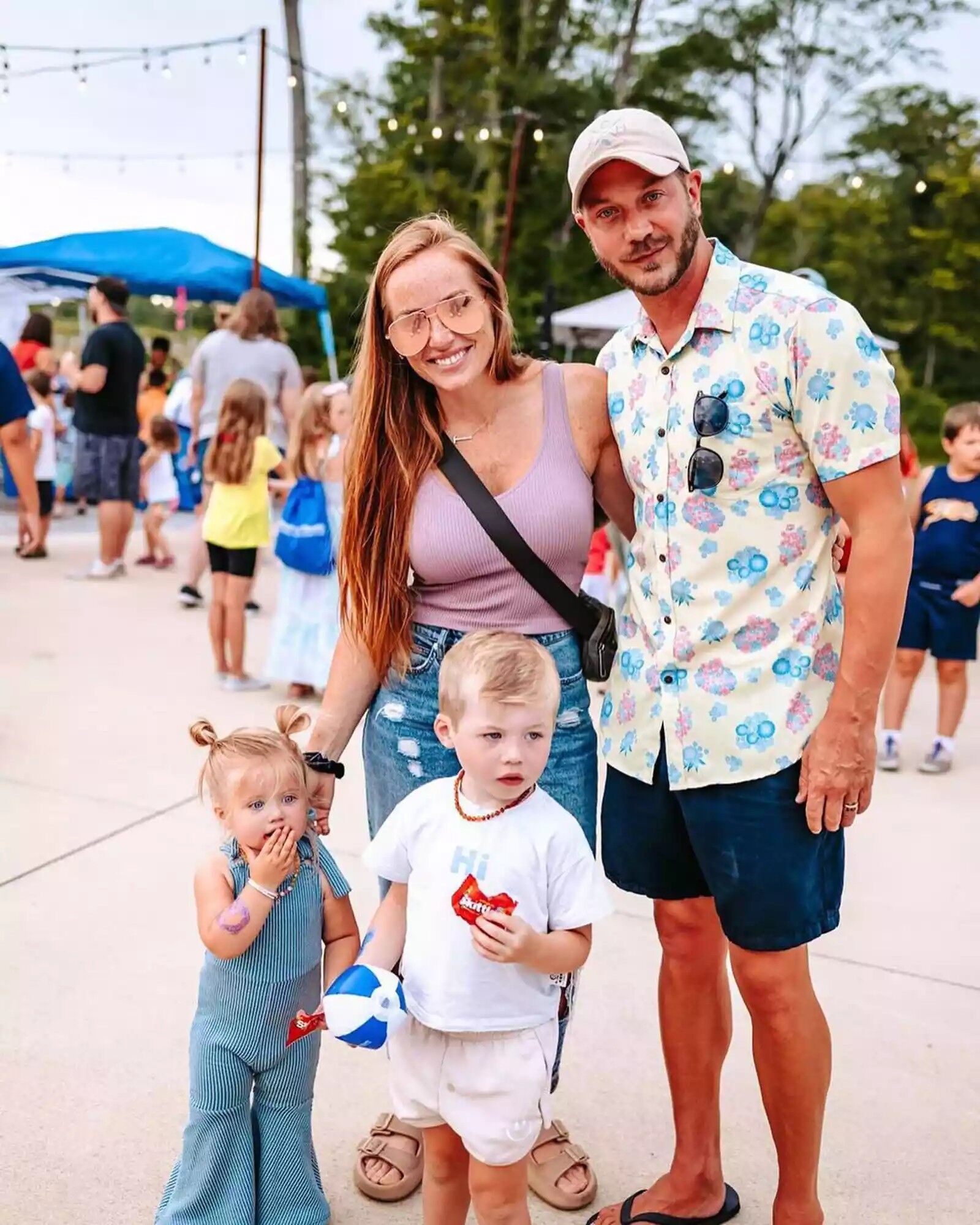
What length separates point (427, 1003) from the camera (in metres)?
1.76

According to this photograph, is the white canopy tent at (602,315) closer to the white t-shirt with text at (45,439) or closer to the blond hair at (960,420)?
the white t-shirt with text at (45,439)

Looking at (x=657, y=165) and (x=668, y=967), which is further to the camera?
(x=668, y=967)

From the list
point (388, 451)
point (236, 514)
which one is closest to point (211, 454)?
point (236, 514)

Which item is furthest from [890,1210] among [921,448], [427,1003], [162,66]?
[921,448]

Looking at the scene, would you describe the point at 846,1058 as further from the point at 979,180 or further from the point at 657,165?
the point at 979,180

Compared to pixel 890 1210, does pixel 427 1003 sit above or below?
above

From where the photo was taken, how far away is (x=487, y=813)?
5.87ft

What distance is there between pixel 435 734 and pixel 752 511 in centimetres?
69

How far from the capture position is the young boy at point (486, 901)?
5.66 ft

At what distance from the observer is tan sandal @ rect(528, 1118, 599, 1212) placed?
7.45 ft

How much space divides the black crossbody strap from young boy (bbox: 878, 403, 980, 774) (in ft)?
11.0

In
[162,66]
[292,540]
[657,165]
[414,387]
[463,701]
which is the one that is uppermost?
[162,66]

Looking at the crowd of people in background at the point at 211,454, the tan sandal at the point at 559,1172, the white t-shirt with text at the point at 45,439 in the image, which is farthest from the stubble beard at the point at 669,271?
the white t-shirt with text at the point at 45,439

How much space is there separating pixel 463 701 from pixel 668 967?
78 centimetres
